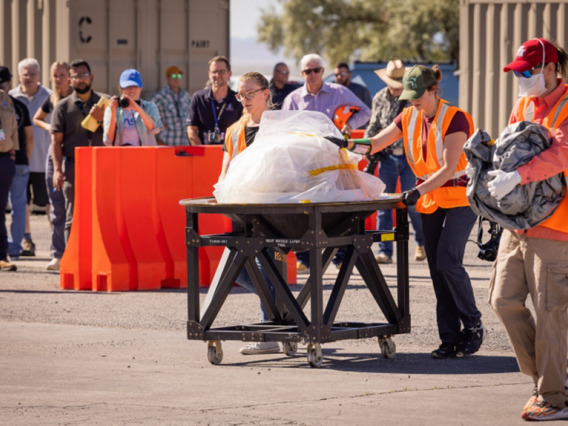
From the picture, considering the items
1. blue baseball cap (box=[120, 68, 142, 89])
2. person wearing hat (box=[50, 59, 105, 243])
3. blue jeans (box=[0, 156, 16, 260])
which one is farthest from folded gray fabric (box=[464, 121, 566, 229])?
blue jeans (box=[0, 156, 16, 260])

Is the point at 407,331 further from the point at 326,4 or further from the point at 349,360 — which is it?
the point at 326,4

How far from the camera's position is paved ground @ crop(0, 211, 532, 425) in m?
7.25

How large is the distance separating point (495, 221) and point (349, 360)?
2.16 meters

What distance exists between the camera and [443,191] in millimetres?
8875

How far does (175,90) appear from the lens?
20.0 m

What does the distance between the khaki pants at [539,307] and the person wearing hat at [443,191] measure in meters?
1.45

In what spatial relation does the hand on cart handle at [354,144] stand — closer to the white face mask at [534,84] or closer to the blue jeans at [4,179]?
the white face mask at [534,84]

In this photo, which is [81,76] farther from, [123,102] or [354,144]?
[354,144]

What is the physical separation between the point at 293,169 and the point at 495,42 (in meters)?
14.4

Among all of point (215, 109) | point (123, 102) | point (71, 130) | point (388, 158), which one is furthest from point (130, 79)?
point (388, 158)

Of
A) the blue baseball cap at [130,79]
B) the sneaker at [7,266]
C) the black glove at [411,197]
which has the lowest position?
the sneaker at [7,266]

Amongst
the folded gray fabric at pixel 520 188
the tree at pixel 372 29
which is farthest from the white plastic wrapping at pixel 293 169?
the tree at pixel 372 29

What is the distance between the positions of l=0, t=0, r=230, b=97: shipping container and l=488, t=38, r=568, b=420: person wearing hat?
1334cm

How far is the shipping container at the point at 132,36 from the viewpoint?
20234mm
